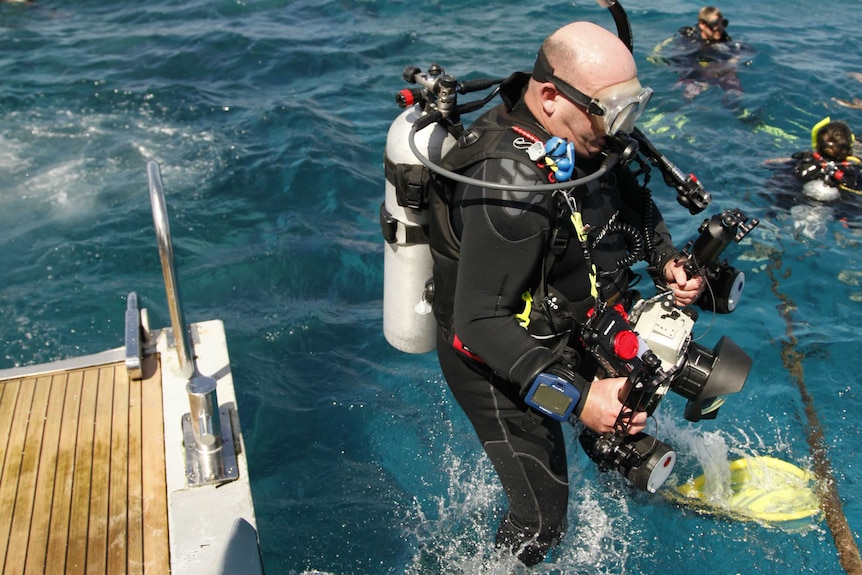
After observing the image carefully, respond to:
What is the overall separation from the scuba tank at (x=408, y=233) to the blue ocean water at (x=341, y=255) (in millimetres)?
1128

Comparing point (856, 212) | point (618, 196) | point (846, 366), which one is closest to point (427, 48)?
point (856, 212)

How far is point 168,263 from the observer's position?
9.84ft

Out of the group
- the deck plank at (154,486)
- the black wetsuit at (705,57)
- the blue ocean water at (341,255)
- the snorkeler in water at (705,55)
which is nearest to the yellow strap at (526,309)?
the blue ocean water at (341,255)

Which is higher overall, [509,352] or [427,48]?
[509,352]

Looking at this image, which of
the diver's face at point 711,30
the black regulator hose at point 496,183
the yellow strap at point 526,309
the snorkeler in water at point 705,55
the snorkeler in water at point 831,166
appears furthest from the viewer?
the diver's face at point 711,30

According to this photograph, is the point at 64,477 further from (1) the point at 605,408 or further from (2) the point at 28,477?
(1) the point at 605,408

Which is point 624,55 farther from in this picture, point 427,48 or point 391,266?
point 427,48

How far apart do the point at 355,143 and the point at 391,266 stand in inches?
192

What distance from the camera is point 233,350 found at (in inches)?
203

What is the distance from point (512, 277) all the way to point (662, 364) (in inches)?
28.7

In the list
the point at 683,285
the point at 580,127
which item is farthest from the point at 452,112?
the point at 683,285

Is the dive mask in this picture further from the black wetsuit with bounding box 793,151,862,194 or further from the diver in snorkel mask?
the black wetsuit with bounding box 793,151,862,194

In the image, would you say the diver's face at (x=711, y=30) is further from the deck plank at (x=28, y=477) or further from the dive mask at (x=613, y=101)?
the deck plank at (x=28, y=477)

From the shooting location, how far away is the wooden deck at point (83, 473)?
2.92 m
